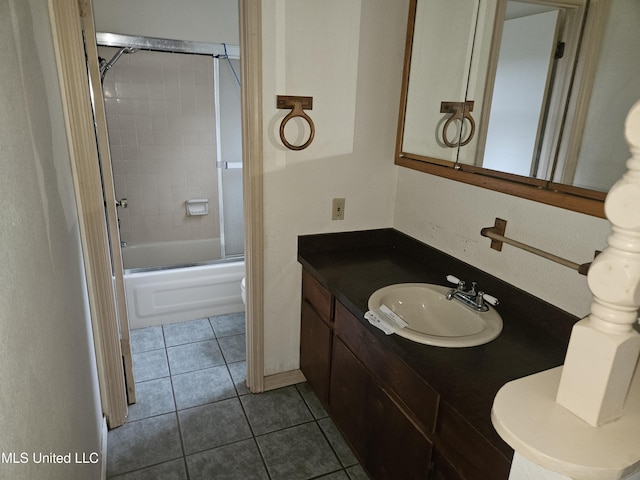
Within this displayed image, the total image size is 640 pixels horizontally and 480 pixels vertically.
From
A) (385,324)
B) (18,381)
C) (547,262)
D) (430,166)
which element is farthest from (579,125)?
(18,381)

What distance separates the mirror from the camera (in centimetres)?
120

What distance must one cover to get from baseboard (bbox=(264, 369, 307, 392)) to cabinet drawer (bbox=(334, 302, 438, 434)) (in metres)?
0.69

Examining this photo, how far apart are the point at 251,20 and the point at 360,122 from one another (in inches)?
26.1

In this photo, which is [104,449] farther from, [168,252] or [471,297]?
Result: [168,252]

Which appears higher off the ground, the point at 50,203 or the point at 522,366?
the point at 50,203

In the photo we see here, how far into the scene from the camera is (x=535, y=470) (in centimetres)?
59

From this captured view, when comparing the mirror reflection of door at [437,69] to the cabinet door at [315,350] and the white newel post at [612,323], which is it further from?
the white newel post at [612,323]

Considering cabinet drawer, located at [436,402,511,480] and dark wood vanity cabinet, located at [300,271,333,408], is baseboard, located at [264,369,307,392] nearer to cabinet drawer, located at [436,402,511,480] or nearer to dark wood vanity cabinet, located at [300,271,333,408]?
dark wood vanity cabinet, located at [300,271,333,408]

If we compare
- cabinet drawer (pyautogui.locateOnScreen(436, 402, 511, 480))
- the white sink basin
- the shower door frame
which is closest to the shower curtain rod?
the shower door frame

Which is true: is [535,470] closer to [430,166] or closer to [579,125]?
[579,125]

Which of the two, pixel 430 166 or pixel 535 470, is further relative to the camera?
pixel 430 166

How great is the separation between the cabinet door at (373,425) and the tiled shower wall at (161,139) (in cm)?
246

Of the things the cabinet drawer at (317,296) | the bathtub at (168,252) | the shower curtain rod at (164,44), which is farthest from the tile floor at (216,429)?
the shower curtain rod at (164,44)

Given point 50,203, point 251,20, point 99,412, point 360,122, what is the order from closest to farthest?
point 50,203 → point 251,20 → point 99,412 → point 360,122
